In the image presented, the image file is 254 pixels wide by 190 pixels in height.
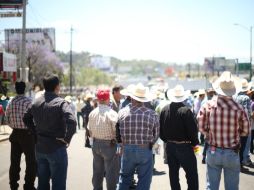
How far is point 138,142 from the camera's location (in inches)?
239

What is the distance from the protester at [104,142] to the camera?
6.65 m

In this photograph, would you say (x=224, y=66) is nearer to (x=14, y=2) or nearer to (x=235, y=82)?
(x=14, y=2)

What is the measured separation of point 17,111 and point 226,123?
3960mm

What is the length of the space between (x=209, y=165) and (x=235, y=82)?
124 cm

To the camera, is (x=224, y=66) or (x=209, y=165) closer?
(x=209, y=165)

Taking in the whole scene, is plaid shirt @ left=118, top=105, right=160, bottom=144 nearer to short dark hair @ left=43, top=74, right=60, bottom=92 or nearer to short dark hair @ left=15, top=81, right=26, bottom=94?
short dark hair @ left=43, top=74, right=60, bottom=92

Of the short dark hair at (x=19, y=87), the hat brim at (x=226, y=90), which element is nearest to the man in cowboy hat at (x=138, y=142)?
the hat brim at (x=226, y=90)

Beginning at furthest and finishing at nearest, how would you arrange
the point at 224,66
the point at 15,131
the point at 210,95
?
the point at 224,66, the point at 210,95, the point at 15,131

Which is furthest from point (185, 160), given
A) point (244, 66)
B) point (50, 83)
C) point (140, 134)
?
point (244, 66)

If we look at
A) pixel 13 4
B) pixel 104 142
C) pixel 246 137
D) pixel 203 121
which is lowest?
pixel 246 137

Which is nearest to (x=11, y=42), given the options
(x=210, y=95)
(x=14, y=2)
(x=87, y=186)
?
(x=14, y=2)

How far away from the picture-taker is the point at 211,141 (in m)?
5.59

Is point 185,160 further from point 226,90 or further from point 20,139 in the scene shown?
point 20,139

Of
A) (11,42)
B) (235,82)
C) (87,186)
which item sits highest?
(11,42)
